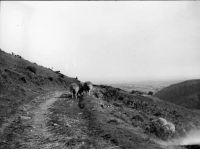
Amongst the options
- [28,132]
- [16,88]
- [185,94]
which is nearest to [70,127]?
[28,132]

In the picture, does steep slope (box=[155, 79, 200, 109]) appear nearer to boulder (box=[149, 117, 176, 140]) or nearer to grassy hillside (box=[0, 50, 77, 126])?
grassy hillside (box=[0, 50, 77, 126])

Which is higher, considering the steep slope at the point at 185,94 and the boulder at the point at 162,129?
the steep slope at the point at 185,94

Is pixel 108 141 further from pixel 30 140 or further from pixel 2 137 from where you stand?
pixel 2 137

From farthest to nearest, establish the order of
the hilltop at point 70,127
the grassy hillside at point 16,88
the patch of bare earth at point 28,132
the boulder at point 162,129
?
the grassy hillside at point 16,88, the boulder at point 162,129, the patch of bare earth at point 28,132, the hilltop at point 70,127

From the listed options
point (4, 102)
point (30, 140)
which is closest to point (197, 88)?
point (4, 102)

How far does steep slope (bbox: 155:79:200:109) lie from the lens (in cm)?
7831

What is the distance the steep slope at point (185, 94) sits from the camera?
78.3m

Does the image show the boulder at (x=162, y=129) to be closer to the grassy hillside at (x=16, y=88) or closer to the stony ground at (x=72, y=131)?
the stony ground at (x=72, y=131)

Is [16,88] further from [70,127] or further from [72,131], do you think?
[72,131]

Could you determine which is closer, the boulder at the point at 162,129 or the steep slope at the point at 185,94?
the boulder at the point at 162,129

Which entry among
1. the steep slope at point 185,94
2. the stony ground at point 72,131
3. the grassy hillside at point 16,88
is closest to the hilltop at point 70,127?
the stony ground at point 72,131

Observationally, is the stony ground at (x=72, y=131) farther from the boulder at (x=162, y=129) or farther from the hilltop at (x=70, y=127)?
the boulder at (x=162, y=129)

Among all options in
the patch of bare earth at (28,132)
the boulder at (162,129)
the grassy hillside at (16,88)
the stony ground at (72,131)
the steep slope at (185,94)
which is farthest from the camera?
the steep slope at (185,94)

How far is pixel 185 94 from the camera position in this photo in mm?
82188
